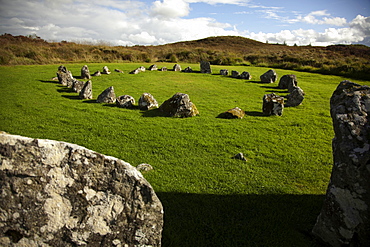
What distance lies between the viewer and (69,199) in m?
2.83

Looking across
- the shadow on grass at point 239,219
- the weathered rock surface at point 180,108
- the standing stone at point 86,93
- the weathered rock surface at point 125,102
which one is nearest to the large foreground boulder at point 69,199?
the shadow on grass at point 239,219

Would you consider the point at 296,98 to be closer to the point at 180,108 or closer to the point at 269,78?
the point at 180,108

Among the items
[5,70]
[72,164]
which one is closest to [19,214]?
[72,164]

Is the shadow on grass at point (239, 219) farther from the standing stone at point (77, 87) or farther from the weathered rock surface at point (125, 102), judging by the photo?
the standing stone at point (77, 87)

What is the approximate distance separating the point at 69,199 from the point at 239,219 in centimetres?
344

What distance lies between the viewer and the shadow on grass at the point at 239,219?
14.2 ft

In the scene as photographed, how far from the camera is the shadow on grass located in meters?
4.32

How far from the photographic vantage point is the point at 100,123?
1033cm

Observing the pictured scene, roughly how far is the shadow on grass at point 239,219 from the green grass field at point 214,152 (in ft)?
0.07

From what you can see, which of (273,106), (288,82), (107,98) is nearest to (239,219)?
(273,106)

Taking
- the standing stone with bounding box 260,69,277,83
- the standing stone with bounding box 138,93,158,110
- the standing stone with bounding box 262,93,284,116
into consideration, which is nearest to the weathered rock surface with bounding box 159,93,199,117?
the standing stone with bounding box 138,93,158,110

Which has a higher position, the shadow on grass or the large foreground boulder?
the large foreground boulder

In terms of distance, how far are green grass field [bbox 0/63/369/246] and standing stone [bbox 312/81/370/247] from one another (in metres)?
0.69

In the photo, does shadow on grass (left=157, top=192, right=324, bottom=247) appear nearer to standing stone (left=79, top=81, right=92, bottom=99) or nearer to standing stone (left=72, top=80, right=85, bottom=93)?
standing stone (left=79, top=81, right=92, bottom=99)
